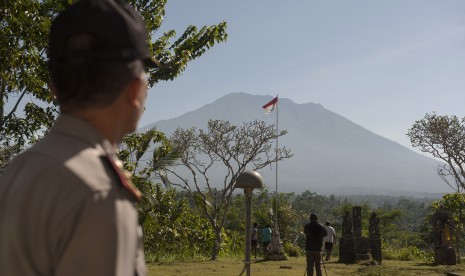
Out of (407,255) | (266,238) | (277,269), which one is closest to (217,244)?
(266,238)

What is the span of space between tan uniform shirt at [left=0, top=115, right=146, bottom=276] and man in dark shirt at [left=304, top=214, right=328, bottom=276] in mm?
11113

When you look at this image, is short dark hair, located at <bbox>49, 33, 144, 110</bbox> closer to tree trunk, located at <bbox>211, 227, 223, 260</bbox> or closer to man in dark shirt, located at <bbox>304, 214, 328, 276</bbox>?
man in dark shirt, located at <bbox>304, 214, 328, 276</bbox>

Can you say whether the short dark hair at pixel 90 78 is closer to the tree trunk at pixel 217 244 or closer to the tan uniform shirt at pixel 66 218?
the tan uniform shirt at pixel 66 218

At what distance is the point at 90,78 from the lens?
1.00 meters

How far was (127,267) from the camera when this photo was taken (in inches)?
36.4

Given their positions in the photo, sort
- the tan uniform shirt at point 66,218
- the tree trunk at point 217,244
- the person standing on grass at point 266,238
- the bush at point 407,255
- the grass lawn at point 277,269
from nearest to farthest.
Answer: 1. the tan uniform shirt at point 66,218
2. the grass lawn at point 277,269
3. the person standing on grass at point 266,238
4. the tree trunk at point 217,244
5. the bush at point 407,255

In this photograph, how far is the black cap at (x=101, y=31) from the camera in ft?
3.25

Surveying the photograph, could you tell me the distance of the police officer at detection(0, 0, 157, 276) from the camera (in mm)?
870

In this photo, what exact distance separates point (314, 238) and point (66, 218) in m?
11.6

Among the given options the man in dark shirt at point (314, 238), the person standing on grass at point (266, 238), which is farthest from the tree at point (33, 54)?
the person standing on grass at point (266, 238)

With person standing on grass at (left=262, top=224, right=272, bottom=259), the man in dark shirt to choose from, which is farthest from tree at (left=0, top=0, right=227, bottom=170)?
person standing on grass at (left=262, top=224, right=272, bottom=259)

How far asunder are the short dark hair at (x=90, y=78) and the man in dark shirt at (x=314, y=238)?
11.1 metres

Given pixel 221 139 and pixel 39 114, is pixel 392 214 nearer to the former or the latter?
pixel 221 139

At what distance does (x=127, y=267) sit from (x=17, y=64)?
831 centimetres
